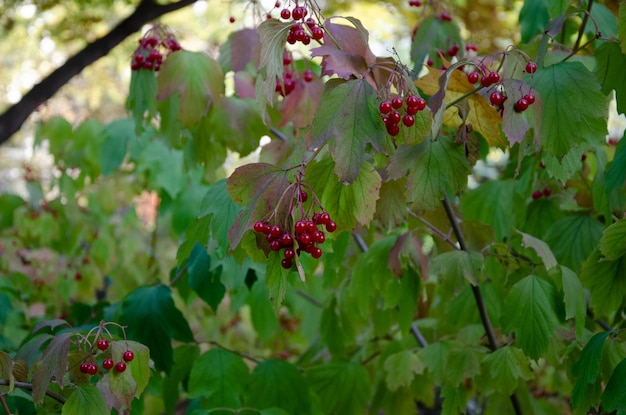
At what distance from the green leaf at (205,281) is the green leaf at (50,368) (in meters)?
0.75

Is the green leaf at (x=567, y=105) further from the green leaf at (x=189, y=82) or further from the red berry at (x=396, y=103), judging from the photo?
the green leaf at (x=189, y=82)

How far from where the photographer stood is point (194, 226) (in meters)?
1.86

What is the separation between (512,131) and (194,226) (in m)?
0.89

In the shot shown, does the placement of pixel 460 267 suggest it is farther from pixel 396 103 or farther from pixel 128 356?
pixel 128 356

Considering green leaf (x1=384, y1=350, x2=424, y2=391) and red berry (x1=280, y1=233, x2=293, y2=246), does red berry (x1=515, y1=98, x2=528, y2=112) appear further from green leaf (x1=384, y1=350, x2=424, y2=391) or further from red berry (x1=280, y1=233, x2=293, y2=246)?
green leaf (x1=384, y1=350, x2=424, y2=391)

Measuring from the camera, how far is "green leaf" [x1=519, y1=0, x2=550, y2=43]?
2.38 meters

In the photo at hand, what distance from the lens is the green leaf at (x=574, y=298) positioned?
5.56ft

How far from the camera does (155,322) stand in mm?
2197

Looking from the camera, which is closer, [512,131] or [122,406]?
[512,131]

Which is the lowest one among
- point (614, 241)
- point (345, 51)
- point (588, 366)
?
point (588, 366)

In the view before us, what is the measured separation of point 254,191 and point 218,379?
1078 mm

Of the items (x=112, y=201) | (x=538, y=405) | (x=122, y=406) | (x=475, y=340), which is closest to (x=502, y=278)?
(x=475, y=340)

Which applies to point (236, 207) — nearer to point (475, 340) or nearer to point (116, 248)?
point (475, 340)

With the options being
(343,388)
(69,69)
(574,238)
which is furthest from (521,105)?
(69,69)
